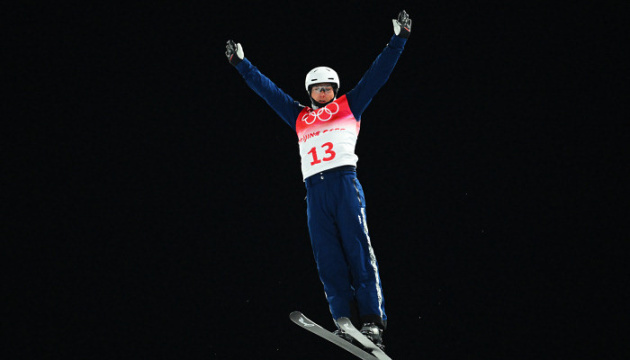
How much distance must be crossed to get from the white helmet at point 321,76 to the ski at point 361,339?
1.72 metres

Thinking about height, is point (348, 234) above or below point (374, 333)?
above

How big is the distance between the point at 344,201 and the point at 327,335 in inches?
34.7

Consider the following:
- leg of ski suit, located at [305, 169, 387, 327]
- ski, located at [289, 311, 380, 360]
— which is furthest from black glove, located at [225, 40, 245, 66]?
ski, located at [289, 311, 380, 360]

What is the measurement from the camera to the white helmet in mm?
4383

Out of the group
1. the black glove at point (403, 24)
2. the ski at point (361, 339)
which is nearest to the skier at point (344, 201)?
the black glove at point (403, 24)

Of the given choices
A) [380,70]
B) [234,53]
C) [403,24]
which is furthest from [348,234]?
[234,53]

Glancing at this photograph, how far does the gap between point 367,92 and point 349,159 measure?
484 millimetres

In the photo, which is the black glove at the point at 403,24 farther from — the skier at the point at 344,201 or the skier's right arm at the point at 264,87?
the skier's right arm at the point at 264,87

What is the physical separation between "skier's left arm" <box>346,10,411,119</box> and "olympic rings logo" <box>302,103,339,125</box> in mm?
126

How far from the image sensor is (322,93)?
173 inches

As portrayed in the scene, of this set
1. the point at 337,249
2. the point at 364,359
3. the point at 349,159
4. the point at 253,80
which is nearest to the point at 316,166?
the point at 349,159

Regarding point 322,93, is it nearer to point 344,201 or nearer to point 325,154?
point 325,154

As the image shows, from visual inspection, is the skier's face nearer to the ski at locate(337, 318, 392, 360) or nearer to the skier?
the skier

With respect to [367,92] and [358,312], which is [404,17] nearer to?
[367,92]
